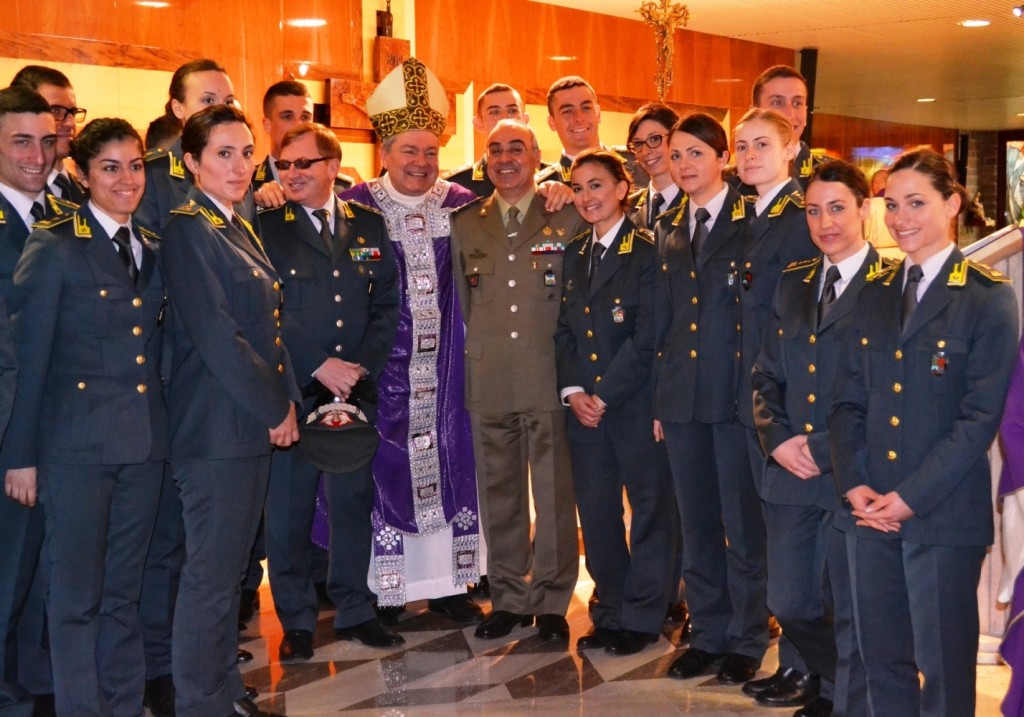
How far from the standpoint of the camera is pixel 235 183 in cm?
335

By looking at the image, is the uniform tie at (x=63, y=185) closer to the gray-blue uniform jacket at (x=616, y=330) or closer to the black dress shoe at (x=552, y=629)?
the gray-blue uniform jacket at (x=616, y=330)

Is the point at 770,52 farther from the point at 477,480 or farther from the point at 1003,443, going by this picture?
the point at 1003,443

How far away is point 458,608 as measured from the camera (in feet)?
14.7

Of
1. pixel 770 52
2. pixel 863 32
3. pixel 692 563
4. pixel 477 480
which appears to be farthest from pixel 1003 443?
pixel 770 52

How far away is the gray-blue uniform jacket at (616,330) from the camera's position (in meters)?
3.88

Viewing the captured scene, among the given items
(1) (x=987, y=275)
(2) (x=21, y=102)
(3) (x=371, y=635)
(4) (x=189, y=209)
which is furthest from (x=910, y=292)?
(2) (x=21, y=102)

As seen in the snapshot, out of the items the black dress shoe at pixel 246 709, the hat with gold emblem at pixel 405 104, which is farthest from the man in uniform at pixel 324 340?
the black dress shoe at pixel 246 709

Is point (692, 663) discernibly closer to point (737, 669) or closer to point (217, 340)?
point (737, 669)

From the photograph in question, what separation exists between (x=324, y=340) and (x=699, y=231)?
4.55ft

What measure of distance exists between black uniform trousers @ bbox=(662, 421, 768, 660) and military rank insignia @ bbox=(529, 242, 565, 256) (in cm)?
79

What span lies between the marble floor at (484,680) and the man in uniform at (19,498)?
2.43ft

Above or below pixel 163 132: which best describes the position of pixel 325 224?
below

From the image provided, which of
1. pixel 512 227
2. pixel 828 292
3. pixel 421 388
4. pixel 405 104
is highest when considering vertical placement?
pixel 405 104

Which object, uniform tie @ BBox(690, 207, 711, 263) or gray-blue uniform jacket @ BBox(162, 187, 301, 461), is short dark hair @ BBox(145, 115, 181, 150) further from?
uniform tie @ BBox(690, 207, 711, 263)
